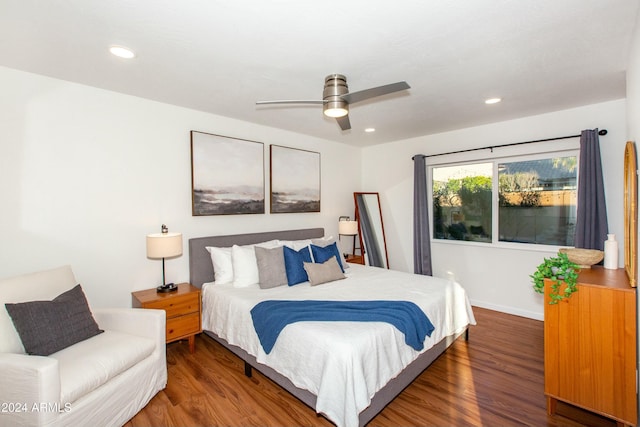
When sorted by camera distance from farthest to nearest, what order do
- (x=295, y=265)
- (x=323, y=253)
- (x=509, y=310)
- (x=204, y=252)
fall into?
(x=509, y=310), (x=323, y=253), (x=204, y=252), (x=295, y=265)

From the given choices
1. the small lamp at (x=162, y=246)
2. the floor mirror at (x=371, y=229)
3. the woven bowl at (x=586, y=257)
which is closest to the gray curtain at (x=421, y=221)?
the floor mirror at (x=371, y=229)

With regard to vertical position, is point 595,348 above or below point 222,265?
below

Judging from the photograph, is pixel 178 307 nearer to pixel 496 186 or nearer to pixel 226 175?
pixel 226 175

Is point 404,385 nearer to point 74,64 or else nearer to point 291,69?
point 291,69

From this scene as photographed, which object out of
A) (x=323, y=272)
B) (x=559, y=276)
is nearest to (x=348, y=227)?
(x=323, y=272)

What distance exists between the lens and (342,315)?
7.65 feet

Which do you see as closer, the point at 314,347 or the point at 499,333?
the point at 314,347

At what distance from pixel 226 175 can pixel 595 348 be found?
371 cm

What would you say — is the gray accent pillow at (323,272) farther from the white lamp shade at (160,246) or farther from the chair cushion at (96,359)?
the chair cushion at (96,359)

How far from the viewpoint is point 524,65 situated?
2477mm

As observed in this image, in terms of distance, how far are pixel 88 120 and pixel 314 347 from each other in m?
2.85

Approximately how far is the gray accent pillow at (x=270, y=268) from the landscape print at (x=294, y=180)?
1.02 meters

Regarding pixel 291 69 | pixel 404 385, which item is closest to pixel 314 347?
pixel 404 385

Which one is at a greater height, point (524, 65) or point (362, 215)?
point (524, 65)
